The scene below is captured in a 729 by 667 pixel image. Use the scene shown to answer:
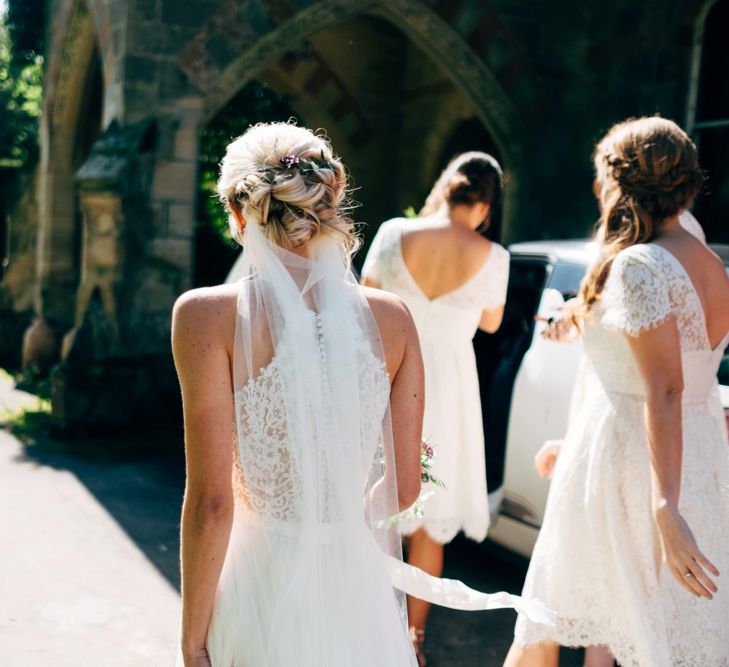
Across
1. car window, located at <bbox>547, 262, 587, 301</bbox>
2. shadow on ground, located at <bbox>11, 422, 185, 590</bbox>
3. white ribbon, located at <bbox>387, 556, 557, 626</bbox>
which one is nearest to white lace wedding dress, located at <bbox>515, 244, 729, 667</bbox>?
white ribbon, located at <bbox>387, 556, 557, 626</bbox>

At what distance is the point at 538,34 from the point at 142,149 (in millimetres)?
4316

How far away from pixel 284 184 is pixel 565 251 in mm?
2776

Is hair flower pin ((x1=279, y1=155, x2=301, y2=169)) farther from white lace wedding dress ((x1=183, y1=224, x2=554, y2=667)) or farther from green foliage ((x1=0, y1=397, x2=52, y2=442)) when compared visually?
green foliage ((x1=0, y1=397, x2=52, y2=442))

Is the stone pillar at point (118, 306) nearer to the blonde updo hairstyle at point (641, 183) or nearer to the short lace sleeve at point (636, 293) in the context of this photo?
the blonde updo hairstyle at point (641, 183)

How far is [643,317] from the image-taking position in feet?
7.68

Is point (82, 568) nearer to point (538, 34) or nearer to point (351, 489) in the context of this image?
point (351, 489)

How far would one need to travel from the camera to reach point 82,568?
4.49 m

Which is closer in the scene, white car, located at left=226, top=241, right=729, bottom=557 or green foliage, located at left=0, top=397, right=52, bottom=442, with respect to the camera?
white car, located at left=226, top=241, right=729, bottom=557

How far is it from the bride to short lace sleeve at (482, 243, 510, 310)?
2009 millimetres

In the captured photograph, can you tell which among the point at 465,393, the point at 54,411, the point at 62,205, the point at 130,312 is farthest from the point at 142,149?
the point at 465,393

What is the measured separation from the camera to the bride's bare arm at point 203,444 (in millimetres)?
1747

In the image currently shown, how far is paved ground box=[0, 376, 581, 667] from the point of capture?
3.66 meters

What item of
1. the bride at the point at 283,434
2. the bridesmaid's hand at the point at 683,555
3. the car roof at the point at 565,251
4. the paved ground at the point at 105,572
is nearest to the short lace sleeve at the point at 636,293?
the bridesmaid's hand at the point at 683,555

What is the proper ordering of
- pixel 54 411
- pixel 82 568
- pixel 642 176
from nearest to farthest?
pixel 642 176 → pixel 82 568 → pixel 54 411
